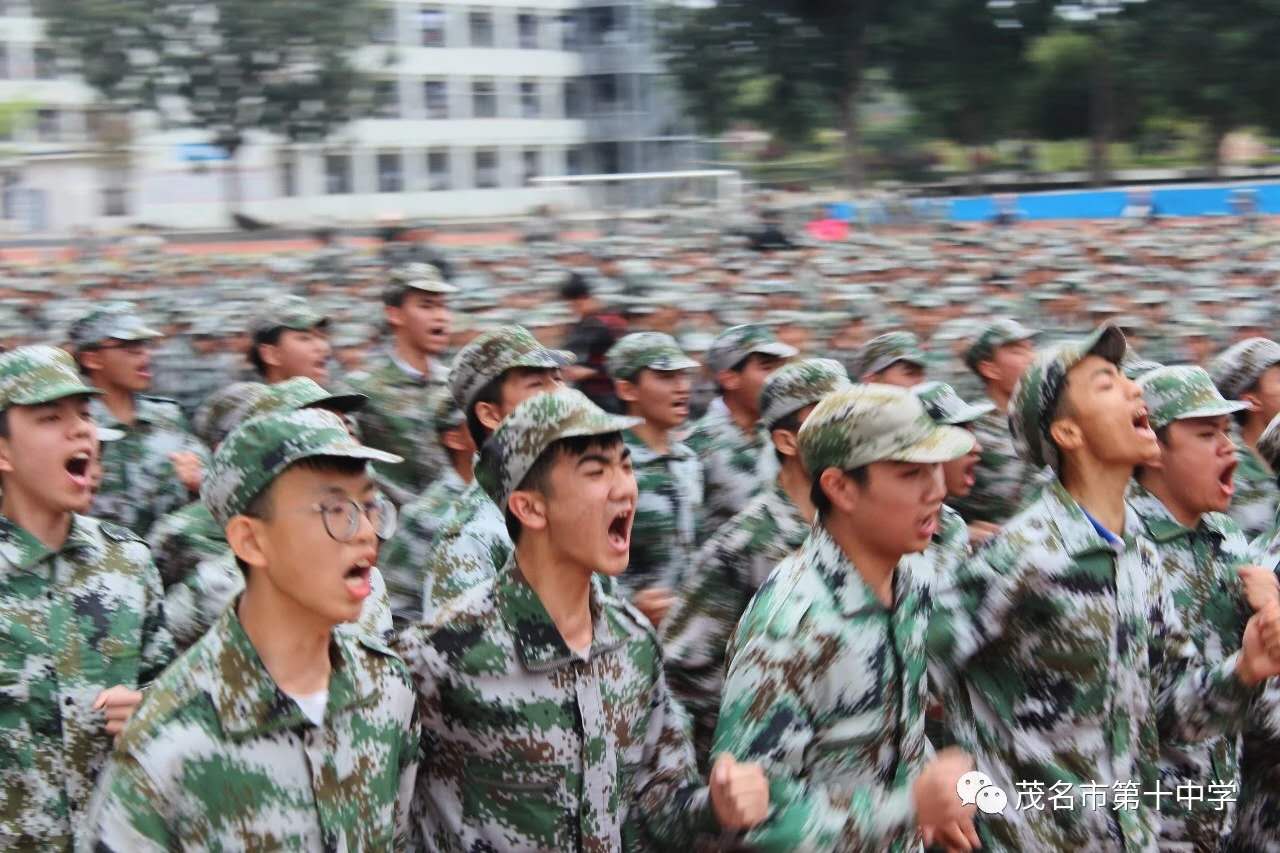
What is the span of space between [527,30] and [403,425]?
52916 mm

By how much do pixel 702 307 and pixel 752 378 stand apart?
3.46 metres

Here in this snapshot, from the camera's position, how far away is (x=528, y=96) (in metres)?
58.3

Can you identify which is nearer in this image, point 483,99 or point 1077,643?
point 1077,643

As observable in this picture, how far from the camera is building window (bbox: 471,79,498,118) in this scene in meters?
57.0

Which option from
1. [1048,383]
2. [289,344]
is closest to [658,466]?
[289,344]

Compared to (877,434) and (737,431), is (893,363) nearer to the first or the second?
(737,431)

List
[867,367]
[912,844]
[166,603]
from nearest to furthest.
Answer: [912,844] → [166,603] → [867,367]

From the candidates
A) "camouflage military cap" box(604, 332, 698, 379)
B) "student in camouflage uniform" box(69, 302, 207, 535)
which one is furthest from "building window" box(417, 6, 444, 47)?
"camouflage military cap" box(604, 332, 698, 379)

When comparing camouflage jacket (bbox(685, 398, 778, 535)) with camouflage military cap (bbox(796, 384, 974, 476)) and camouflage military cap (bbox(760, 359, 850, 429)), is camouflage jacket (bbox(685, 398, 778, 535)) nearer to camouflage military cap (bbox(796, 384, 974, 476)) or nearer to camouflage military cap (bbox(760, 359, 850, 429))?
camouflage military cap (bbox(760, 359, 850, 429))

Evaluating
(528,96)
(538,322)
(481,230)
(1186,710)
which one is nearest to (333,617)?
(1186,710)

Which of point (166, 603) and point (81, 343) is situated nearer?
point (166, 603)

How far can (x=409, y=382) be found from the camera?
23.5 feet

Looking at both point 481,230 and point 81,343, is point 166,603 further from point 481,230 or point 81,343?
point 481,230

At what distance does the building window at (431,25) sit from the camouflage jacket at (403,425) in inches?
1984
